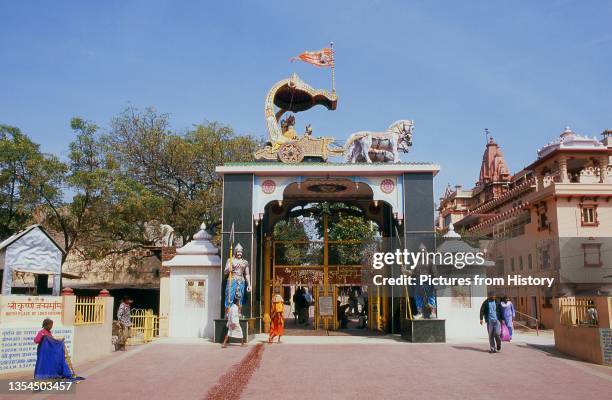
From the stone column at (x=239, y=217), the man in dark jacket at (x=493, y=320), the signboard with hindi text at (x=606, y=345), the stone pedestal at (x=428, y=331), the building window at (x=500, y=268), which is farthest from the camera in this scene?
the building window at (x=500, y=268)

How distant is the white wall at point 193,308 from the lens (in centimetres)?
1642

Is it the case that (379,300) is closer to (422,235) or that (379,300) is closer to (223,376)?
(422,235)

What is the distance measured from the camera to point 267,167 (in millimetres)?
16234

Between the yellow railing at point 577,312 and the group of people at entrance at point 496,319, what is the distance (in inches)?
51.0

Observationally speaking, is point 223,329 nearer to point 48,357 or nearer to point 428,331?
point 428,331

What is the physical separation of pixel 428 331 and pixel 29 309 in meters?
9.91

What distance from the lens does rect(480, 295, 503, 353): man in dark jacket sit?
12625 millimetres

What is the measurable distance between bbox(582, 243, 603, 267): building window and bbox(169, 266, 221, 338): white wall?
A: 19.9m

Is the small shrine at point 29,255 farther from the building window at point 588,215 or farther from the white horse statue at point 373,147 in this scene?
the building window at point 588,215

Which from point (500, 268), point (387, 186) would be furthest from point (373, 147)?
point (500, 268)

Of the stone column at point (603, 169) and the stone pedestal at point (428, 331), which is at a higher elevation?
the stone column at point (603, 169)

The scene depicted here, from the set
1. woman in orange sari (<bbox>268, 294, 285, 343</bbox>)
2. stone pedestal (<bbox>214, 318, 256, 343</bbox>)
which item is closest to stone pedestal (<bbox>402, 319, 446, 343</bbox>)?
woman in orange sari (<bbox>268, 294, 285, 343</bbox>)

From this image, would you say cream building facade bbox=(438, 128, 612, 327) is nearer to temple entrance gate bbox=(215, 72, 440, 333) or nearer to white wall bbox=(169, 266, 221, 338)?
temple entrance gate bbox=(215, 72, 440, 333)

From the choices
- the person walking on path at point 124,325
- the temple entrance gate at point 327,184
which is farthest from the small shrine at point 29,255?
the temple entrance gate at point 327,184
